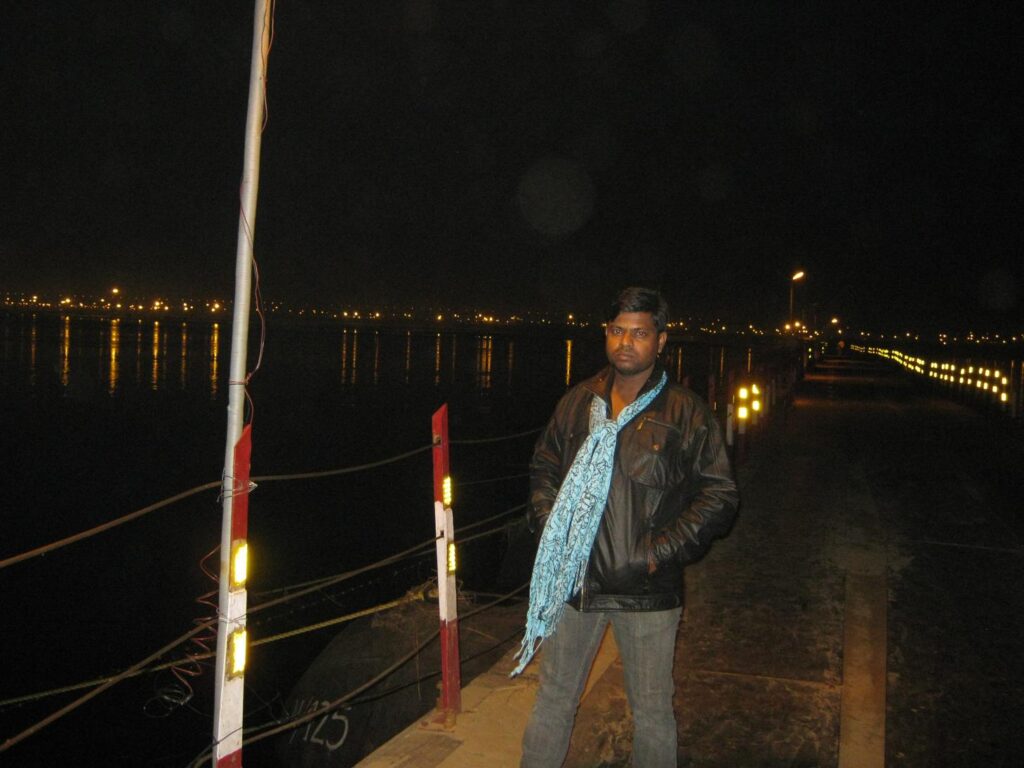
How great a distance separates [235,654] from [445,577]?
4.25 ft

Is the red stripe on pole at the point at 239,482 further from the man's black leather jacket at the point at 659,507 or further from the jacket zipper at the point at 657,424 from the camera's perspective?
the jacket zipper at the point at 657,424

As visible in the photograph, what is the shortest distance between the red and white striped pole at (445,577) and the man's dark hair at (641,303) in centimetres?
121

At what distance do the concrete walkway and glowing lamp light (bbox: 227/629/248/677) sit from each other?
110cm

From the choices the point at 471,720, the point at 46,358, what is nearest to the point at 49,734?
the point at 471,720

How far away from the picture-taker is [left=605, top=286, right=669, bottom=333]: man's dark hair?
276cm

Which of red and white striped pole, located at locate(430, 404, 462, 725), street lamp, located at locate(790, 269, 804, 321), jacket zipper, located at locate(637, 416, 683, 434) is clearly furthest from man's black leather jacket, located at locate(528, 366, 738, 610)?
street lamp, located at locate(790, 269, 804, 321)

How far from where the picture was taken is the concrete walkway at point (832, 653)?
3662 mm

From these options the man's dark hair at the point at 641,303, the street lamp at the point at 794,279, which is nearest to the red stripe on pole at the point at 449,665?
the man's dark hair at the point at 641,303

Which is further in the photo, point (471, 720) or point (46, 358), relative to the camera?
point (46, 358)

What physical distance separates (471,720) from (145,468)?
26373 millimetres

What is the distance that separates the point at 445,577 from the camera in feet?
12.4

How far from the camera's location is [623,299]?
9.07ft

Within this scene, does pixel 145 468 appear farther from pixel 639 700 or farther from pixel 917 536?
pixel 639 700

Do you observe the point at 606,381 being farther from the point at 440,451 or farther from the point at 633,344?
the point at 440,451
